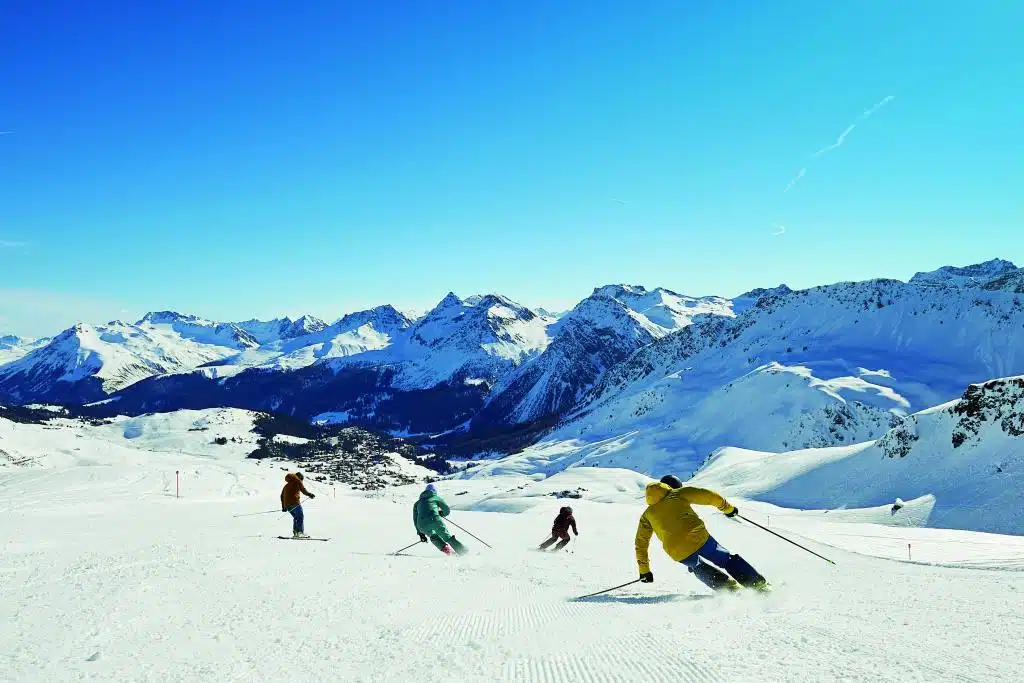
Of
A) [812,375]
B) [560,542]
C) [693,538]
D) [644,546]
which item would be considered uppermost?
[812,375]

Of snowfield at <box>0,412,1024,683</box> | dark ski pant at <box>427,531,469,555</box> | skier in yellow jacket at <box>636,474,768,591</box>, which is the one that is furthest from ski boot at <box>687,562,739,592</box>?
dark ski pant at <box>427,531,469,555</box>

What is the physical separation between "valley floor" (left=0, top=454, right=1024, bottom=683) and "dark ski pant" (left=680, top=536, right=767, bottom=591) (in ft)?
0.97

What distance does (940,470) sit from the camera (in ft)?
93.6

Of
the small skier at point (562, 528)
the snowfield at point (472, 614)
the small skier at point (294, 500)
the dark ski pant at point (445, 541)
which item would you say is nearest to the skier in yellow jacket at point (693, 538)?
the snowfield at point (472, 614)

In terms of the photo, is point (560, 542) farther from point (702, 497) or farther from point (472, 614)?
point (472, 614)

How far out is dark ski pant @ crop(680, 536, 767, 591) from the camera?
7574 millimetres

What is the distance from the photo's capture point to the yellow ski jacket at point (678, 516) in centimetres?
789

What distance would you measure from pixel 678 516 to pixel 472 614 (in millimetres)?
2979

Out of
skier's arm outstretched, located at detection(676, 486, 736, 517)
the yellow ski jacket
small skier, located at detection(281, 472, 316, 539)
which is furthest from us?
small skier, located at detection(281, 472, 316, 539)

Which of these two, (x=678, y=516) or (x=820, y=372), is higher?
(x=820, y=372)

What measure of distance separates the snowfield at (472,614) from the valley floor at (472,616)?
0.03m

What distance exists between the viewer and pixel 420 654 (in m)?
5.39

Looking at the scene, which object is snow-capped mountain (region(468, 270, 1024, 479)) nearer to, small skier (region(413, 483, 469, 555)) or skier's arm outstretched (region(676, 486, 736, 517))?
small skier (region(413, 483, 469, 555))

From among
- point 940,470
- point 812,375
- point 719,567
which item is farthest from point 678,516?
point 812,375
